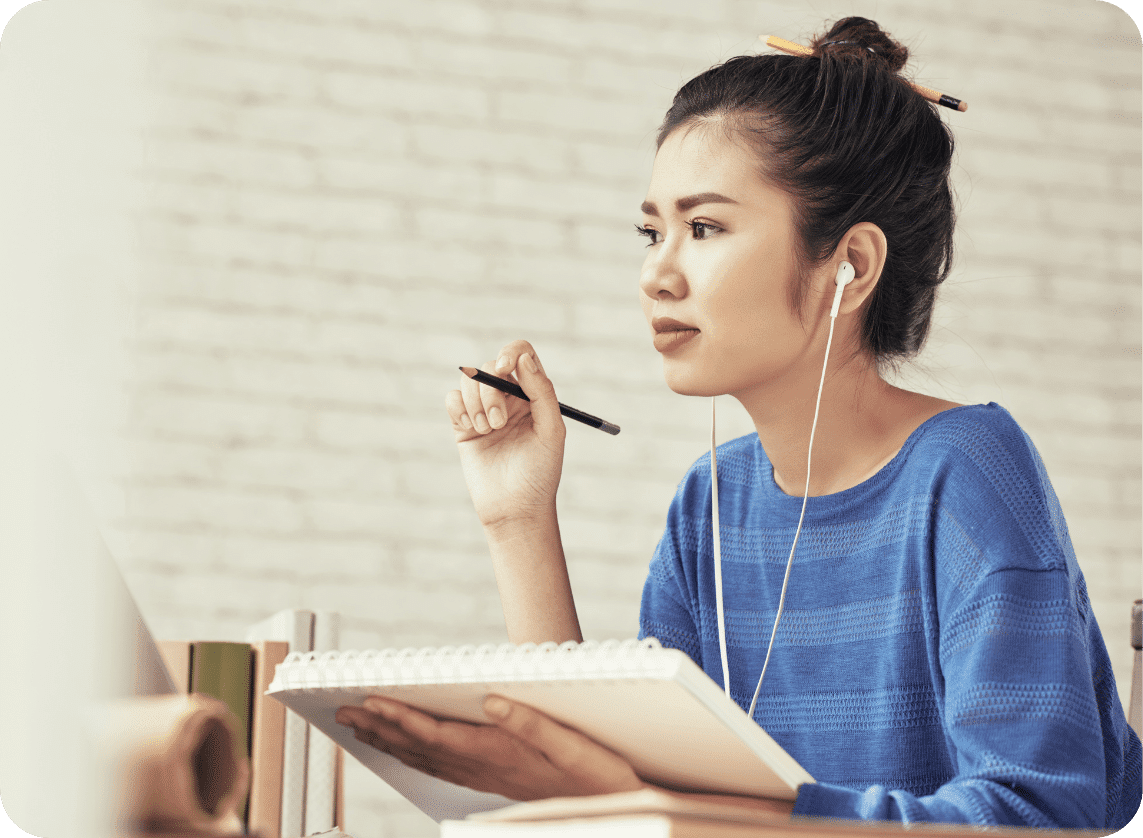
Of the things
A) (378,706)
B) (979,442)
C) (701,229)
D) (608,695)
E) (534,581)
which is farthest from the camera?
(534,581)

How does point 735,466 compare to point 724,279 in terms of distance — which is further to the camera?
point 735,466

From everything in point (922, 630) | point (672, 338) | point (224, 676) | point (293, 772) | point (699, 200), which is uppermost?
point (699, 200)

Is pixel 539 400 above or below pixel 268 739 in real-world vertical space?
above

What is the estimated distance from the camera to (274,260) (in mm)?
1979

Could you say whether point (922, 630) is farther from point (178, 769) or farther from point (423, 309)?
point (423, 309)

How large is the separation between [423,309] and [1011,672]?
4.70 ft

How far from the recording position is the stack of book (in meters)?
1.09

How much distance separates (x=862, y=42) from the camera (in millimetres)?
1109

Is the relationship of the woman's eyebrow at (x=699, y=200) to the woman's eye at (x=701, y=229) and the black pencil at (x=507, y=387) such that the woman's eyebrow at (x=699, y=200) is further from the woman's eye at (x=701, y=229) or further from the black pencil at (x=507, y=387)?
the black pencil at (x=507, y=387)

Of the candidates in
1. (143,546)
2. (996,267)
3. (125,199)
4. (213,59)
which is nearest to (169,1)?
(213,59)

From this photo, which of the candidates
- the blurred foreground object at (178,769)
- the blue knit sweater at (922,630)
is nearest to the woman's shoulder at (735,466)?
the blue knit sweater at (922,630)

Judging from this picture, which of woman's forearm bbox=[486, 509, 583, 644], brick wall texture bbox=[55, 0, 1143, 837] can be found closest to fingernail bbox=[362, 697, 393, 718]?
woman's forearm bbox=[486, 509, 583, 644]

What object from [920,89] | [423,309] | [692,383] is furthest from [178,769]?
[423,309]

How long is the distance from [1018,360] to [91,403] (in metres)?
1.72
